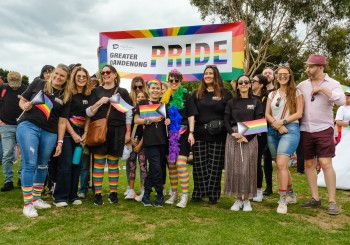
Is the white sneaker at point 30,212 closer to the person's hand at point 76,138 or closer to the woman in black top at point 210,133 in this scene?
the person's hand at point 76,138

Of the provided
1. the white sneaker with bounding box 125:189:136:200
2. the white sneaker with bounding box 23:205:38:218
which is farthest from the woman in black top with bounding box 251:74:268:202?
the white sneaker with bounding box 23:205:38:218

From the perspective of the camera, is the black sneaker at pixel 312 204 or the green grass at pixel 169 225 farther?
the black sneaker at pixel 312 204

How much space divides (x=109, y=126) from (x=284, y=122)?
105 inches

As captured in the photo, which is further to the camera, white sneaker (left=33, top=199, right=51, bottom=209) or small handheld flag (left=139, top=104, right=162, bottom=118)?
small handheld flag (left=139, top=104, right=162, bottom=118)

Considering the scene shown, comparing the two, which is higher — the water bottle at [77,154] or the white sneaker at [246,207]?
the water bottle at [77,154]

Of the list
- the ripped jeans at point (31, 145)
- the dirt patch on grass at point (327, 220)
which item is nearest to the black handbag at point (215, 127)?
the dirt patch on grass at point (327, 220)

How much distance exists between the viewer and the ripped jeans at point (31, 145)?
5039mm

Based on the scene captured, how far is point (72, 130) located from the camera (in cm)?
557

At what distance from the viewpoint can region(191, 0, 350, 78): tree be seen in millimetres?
23156

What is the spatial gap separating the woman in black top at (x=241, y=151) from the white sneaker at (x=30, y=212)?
275 cm

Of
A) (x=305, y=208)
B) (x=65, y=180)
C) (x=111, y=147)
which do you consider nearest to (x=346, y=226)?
(x=305, y=208)

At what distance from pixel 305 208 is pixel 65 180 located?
3774 millimetres

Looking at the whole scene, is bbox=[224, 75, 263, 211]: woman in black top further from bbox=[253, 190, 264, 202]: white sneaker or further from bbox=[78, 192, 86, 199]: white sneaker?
bbox=[78, 192, 86, 199]: white sneaker

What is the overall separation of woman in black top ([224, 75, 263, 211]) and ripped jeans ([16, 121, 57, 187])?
2.62 m
